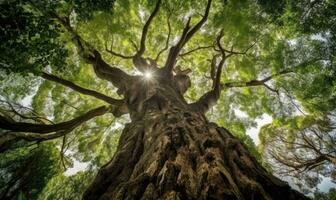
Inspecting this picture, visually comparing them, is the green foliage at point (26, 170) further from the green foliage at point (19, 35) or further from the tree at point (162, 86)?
the green foliage at point (19, 35)

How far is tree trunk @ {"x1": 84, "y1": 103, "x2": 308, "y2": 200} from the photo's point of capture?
1826 mm

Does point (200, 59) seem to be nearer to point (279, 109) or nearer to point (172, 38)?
point (172, 38)

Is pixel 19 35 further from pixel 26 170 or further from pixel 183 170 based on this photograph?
pixel 26 170

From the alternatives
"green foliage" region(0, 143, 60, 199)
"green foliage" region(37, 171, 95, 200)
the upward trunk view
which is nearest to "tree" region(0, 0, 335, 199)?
the upward trunk view

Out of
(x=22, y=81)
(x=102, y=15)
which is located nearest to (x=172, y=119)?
(x=102, y=15)

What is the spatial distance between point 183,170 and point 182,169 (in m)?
0.02

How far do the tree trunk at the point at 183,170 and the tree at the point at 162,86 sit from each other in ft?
0.04

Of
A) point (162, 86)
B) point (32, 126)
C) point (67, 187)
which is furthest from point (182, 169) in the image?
point (67, 187)

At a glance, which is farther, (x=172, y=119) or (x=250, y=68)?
(x=250, y=68)

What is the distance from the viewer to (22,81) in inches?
265

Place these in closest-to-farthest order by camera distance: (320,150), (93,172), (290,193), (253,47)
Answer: (290,193), (253,47), (93,172), (320,150)

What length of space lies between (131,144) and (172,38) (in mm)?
6621

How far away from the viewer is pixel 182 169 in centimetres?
213

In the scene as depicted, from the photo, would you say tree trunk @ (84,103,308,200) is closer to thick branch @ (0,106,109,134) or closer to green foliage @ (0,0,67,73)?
green foliage @ (0,0,67,73)
